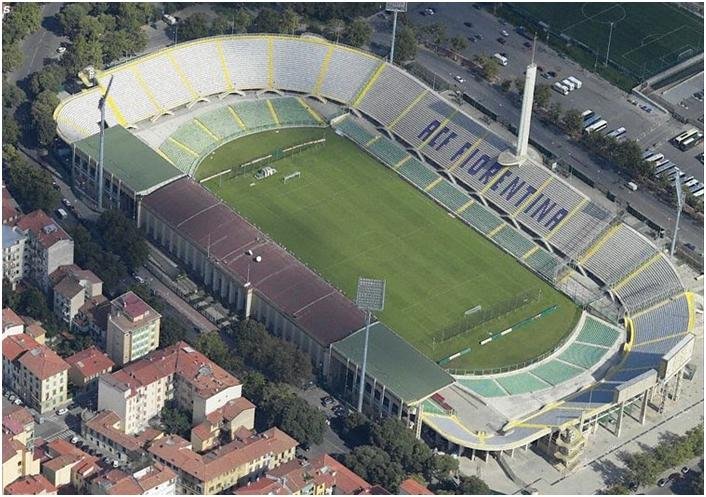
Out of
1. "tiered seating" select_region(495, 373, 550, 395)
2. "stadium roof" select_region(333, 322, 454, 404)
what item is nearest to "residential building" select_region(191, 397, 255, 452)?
"stadium roof" select_region(333, 322, 454, 404)

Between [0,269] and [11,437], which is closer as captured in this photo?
[11,437]

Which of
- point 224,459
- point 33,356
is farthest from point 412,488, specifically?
point 33,356

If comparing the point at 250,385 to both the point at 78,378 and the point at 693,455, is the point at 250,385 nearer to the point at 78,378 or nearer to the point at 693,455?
the point at 78,378

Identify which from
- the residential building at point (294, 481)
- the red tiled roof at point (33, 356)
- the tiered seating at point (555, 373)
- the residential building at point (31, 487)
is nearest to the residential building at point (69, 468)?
the residential building at point (31, 487)

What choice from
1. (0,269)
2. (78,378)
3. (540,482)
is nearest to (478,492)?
(540,482)

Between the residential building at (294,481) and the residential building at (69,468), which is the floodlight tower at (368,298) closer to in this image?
the residential building at (294,481)

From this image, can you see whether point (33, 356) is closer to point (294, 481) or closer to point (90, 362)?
point (90, 362)

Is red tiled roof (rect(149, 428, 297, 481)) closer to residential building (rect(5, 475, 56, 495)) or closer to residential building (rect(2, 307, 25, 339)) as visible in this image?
residential building (rect(5, 475, 56, 495))
